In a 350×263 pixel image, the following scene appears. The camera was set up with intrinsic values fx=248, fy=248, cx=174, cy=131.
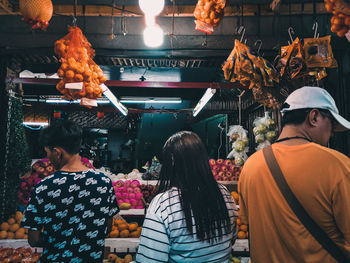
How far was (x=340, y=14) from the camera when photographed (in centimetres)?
201

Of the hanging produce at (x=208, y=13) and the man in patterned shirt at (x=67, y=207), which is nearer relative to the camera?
the man in patterned shirt at (x=67, y=207)

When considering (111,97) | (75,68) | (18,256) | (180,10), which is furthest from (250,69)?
(111,97)

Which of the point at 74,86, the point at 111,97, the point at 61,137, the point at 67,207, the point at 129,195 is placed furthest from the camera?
the point at 111,97

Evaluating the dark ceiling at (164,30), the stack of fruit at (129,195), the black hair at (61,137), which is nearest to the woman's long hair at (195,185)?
the black hair at (61,137)

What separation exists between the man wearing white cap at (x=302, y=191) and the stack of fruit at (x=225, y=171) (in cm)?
303

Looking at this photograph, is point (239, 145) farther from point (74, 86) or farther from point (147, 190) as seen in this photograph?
point (74, 86)

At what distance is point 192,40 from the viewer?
3.74 m

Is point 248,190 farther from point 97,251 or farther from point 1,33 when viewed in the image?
point 1,33

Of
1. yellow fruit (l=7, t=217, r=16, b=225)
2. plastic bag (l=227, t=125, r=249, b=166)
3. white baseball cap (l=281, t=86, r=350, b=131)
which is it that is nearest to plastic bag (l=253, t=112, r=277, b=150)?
plastic bag (l=227, t=125, r=249, b=166)

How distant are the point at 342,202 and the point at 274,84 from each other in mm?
1793

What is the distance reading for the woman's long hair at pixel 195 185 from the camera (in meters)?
1.33

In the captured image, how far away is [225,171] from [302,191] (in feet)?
11.4

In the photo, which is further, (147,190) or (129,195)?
(147,190)

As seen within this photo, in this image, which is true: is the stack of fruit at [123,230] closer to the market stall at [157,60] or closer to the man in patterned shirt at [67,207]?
the market stall at [157,60]
